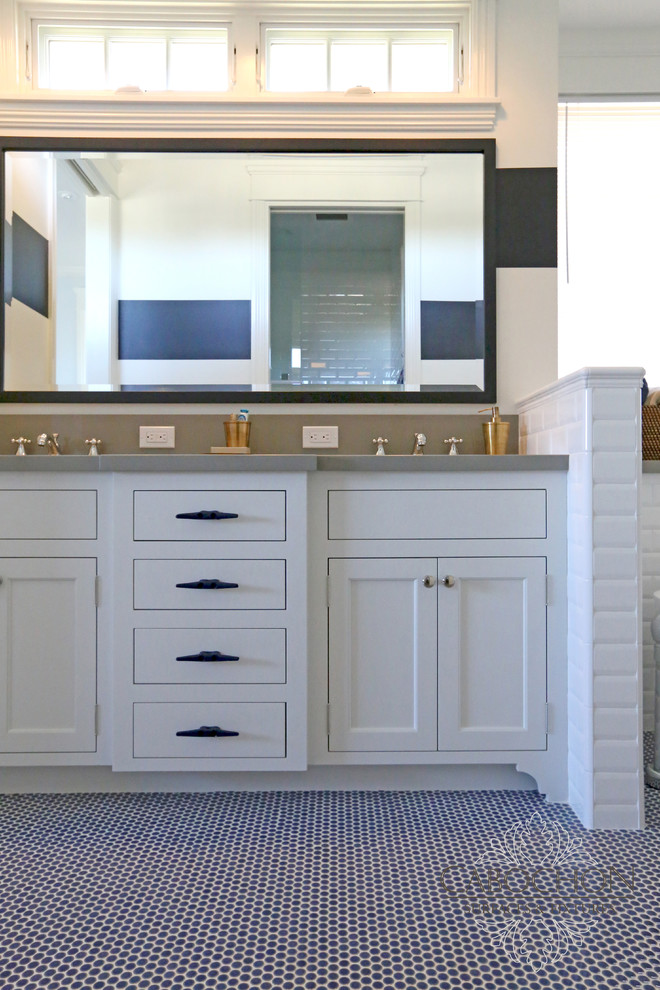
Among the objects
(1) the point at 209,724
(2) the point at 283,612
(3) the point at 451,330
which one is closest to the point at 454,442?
(3) the point at 451,330

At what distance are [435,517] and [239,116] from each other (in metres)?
1.62

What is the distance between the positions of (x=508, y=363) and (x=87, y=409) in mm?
1532

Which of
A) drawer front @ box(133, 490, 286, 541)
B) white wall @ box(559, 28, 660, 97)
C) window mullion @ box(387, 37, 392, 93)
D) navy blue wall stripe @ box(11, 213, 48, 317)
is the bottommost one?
drawer front @ box(133, 490, 286, 541)

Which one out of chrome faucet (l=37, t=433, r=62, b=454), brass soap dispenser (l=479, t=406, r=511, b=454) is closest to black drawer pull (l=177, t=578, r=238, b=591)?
chrome faucet (l=37, t=433, r=62, b=454)

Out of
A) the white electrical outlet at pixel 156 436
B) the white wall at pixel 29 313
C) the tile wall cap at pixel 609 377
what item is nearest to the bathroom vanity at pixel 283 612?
the tile wall cap at pixel 609 377

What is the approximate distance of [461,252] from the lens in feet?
7.95

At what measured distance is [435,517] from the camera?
1894 millimetres

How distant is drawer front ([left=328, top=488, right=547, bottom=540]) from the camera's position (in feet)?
6.20

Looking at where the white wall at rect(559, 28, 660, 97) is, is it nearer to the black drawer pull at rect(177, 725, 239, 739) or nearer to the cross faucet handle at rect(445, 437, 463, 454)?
the cross faucet handle at rect(445, 437, 463, 454)

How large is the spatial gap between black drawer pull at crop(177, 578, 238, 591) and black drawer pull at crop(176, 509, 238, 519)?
0.57 feet

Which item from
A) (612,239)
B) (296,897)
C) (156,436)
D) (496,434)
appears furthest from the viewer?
(612,239)

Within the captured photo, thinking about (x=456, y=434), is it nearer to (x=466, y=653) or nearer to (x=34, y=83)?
(x=466, y=653)

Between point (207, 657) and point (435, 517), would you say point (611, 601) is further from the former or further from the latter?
point (207, 657)

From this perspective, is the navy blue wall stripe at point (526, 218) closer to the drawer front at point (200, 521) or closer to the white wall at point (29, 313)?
the drawer front at point (200, 521)
